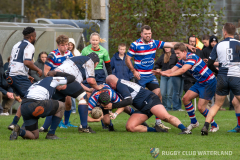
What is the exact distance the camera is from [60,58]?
27.8ft

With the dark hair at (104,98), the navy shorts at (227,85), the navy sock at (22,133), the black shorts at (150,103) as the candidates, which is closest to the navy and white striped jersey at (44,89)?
the navy sock at (22,133)

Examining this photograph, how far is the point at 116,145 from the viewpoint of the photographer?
6.13 meters

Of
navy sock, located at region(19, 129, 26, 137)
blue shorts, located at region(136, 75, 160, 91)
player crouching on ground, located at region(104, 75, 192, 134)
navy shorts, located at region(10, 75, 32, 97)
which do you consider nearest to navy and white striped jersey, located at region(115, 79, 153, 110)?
player crouching on ground, located at region(104, 75, 192, 134)

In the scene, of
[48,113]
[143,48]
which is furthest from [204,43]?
[48,113]

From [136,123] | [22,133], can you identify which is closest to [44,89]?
[22,133]

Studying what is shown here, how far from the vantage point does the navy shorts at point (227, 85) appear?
7117 mm

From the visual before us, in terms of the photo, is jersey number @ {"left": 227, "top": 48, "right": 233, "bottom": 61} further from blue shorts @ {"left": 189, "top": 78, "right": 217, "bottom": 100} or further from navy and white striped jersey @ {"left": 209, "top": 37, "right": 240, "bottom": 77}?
blue shorts @ {"left": 189, "top": 78, "right": 217, "bottom": 100}

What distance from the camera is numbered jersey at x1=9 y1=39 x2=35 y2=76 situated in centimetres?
790

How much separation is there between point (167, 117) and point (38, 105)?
96.0 inches

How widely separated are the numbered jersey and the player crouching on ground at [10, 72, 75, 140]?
170 cm

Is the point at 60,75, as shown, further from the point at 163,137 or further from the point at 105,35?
the point at 105,35

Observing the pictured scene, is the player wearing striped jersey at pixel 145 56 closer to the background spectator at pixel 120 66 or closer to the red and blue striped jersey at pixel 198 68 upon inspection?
the red and blue striped jersey at pixel 198 68

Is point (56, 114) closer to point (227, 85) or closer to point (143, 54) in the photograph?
point (143, 54)

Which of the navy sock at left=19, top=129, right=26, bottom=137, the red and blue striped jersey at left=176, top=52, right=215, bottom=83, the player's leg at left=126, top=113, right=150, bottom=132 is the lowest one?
the player's leg at left=126, top=113, right=150, bottom=132
